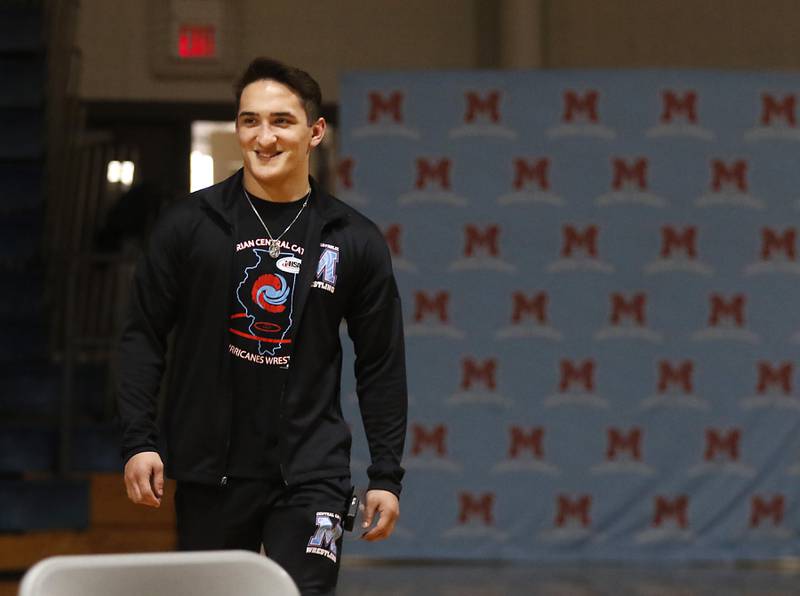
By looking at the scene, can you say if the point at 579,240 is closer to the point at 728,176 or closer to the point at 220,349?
the point at 728,176

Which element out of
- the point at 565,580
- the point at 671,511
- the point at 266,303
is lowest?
the point at 565,580

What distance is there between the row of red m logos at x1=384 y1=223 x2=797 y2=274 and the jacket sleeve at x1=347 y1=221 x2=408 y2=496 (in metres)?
3.12

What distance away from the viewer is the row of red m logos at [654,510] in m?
5.63

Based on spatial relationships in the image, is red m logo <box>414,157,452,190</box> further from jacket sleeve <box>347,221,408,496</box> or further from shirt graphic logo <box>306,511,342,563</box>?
shirt graphic logo <box>306,511,342,563</box>

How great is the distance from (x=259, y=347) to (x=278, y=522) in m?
0.33

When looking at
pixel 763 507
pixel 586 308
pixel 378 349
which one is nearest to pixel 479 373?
pixel 586 308

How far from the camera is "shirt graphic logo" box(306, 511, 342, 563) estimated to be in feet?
7.84

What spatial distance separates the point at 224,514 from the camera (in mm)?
2416

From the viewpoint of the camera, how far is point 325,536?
94.6 inches

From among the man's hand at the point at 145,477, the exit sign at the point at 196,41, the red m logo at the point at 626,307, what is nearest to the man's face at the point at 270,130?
the man's hand at the point at 145,477

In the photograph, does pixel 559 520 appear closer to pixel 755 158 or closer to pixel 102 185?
pixel 755 158

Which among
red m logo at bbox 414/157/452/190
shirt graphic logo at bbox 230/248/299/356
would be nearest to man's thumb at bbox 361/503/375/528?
shirt graphic logo at bbox 230/248/299/356

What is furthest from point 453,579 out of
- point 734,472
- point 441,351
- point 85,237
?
point 85,237

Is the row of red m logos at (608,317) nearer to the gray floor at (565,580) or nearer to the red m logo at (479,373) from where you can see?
the red m logo at (479,373)
